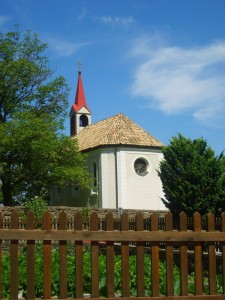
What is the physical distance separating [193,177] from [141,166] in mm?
16948

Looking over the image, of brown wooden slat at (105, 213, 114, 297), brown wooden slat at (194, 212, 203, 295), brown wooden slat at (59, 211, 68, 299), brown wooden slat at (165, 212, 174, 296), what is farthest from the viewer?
brown wooden slat at (194, 212, 203, 295)

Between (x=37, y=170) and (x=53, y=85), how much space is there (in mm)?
8015

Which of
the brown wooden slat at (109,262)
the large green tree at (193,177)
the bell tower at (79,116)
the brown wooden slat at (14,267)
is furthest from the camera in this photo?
the bell tower at (79,116)

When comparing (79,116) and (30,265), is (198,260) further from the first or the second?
(79,116)

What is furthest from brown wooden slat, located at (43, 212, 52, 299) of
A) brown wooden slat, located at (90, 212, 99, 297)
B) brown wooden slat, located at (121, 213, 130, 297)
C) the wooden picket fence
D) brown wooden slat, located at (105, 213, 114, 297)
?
brown wooden slat, located at (121, 213, 130, 297)

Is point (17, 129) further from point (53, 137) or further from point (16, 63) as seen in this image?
point (16, 63)

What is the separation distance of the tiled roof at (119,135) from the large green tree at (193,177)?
15.1 m

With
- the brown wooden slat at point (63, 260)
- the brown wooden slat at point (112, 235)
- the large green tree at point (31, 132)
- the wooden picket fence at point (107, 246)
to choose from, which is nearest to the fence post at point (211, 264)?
the wooden picket fence at point (107, 246)

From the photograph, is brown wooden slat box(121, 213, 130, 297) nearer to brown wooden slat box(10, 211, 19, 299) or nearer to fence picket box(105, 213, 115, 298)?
fence picket box(105, 213, 115, 298)

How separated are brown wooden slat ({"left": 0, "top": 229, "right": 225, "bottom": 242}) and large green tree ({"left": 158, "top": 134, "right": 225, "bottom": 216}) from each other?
48.9ft

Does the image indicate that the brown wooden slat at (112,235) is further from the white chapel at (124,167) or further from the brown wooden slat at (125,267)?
the white chapel at (124,167)

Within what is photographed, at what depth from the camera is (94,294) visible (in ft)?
20.2

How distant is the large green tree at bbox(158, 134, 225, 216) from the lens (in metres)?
21.4

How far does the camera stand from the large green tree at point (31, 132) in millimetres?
33656
